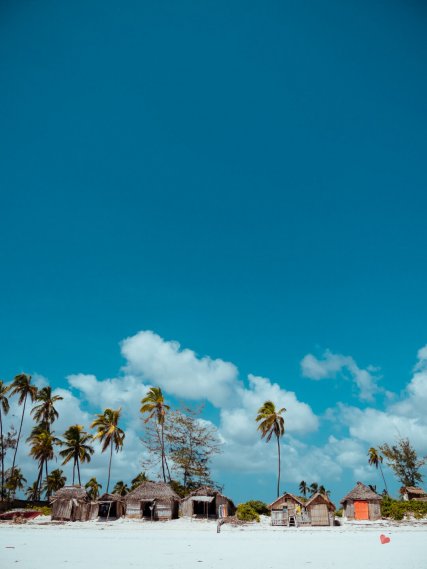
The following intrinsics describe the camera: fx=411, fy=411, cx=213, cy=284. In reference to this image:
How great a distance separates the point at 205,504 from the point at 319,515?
11891 mm

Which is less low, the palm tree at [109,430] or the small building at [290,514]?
the palm tree at [109,430]

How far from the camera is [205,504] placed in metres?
41.2

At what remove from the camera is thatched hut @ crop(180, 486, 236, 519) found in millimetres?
39847

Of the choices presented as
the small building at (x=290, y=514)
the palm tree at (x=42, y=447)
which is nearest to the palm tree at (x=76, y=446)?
the palm tree at (x=42, y=447)

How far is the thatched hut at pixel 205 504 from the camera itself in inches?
1569

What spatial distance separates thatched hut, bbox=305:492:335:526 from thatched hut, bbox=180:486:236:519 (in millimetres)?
9070

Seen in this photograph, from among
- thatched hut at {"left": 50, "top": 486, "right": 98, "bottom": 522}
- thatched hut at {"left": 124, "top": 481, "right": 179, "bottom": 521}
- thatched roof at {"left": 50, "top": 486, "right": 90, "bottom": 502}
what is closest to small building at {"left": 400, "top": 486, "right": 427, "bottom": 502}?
thatched hut at {"left": 124, "top": 481, "right": 179, "bottom": 521}

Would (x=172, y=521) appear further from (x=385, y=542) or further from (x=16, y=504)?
(x=385, y=542)

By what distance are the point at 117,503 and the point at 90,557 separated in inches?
1085

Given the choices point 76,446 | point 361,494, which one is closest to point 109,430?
point 76,446

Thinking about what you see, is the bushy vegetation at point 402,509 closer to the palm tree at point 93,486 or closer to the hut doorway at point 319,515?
the hut doorway at point 319,515

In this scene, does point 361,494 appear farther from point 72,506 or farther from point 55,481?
point 55,481

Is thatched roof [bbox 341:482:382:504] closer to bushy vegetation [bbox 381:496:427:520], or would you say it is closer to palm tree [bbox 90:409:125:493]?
bushy vegetation [bbox 381:496:427:520]

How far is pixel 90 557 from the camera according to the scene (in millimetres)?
15414
